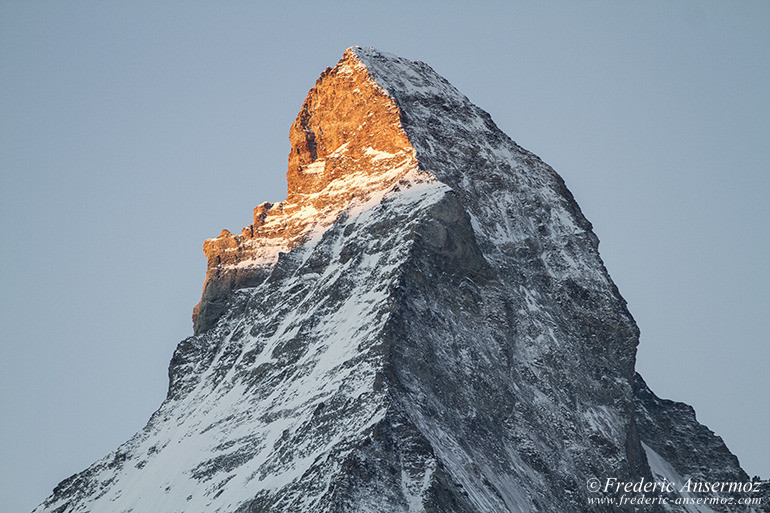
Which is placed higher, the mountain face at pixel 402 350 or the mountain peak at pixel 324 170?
the mountain peak at pixel 324 170

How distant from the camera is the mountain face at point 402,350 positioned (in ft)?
415

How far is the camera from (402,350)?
13312 cm

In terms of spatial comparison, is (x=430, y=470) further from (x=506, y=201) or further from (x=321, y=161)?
(x=321, y=161)

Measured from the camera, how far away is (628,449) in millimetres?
146375

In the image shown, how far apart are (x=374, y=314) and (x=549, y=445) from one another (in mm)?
21027

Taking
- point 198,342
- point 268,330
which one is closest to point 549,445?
point 268,330

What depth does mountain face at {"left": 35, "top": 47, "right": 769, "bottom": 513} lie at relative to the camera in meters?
127

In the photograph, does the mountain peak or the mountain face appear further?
the mountain peak

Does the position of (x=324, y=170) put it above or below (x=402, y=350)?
above

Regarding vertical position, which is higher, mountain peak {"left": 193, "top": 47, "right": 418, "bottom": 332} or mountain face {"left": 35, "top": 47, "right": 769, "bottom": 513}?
mountain peak {"left": 193, "top": 47, "right": 418, "bottom": 332}

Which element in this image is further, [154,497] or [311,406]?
[154,497]

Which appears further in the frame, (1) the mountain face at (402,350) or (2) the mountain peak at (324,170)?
(2) the mountain peak at (324,170)

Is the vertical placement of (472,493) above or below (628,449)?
below

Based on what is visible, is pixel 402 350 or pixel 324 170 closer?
pixel 402 350
